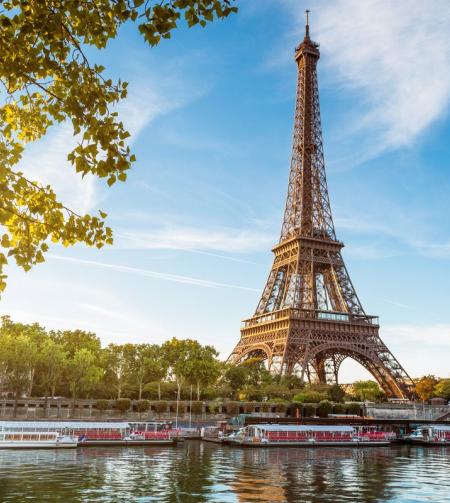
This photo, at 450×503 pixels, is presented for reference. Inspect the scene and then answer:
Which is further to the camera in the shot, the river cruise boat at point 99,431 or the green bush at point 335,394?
the green bush at point 335,394

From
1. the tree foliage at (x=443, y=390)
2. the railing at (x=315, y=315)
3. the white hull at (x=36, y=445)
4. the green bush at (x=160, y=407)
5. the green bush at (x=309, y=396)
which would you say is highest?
the railing at (x=315, y=315)

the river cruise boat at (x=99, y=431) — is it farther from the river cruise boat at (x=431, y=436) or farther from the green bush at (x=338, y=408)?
the river cruise boat at (x=431, y=436)

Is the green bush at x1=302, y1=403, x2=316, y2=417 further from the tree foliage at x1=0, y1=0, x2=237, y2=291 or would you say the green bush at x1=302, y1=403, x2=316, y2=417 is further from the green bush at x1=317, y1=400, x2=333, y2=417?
the tree foliage at x1=0, y1=0, x2=237, y2=291

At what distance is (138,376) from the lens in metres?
87.3

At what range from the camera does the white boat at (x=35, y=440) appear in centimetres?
5069

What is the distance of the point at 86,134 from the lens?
30.6 feet

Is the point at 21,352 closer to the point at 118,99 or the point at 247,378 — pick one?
the point at 247,378

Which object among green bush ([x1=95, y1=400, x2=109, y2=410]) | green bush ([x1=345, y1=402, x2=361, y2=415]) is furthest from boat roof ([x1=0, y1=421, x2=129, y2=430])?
green bush ([x1=345, y1=402, x2=361, y2=415])

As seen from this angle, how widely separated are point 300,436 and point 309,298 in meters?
40.3

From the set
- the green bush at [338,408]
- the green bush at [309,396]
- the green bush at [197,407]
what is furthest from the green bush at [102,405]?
the green bush at [338,408]

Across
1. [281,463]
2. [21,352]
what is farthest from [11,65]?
[21,352]

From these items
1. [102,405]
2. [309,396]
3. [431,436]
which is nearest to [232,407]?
[309,396]

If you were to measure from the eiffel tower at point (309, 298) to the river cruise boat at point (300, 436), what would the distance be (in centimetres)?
2094

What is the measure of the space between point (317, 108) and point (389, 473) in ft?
292
